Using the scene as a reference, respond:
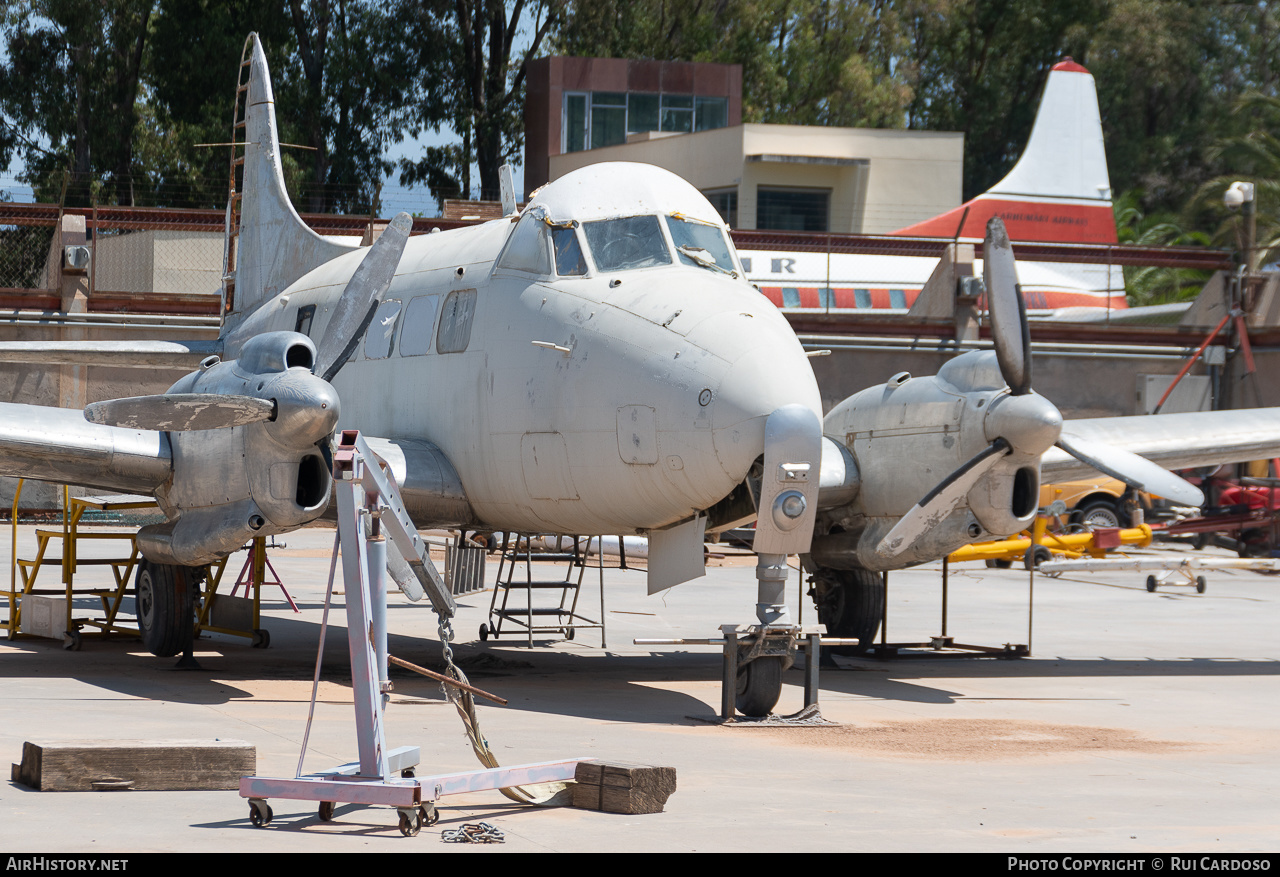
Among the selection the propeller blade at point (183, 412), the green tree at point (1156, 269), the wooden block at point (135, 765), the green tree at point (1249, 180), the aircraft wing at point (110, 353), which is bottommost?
the wooden block at point (135, 765)

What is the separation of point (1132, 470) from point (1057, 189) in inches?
1328

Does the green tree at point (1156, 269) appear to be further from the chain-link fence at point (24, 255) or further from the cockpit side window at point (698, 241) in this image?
the cockpit side window at point (698, 241)

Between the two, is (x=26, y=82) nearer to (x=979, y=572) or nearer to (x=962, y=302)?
(x=962, y=302)

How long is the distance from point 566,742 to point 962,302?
24172 millimetres

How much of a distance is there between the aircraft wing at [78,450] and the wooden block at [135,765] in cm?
462

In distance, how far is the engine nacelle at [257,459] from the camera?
34.2 ft

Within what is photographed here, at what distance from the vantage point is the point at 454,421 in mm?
12305

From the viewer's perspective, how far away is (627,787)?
6984mm

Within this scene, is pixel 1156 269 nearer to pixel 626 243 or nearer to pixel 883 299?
pixel 883 299

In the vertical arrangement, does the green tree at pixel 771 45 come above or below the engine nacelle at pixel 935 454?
above

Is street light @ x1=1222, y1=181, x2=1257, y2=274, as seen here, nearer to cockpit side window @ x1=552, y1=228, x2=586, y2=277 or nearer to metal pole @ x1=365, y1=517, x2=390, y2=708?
cockpit side window @ x1=552, y1=228, x2=586, y2=277

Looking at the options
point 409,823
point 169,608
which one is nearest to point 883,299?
point 169,608

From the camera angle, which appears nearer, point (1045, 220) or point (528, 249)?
point (528, 249)

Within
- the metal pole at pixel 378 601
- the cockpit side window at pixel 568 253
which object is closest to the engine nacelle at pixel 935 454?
the cockpit side window at pixel 568 253
